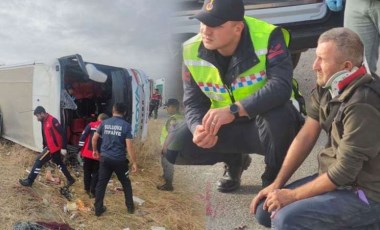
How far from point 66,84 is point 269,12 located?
3.06 meters

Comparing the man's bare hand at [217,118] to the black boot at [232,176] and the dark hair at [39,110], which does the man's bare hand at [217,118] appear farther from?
the dark hair at [39,110]

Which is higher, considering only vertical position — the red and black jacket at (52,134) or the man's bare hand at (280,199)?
the man's bare hand at (280,199)

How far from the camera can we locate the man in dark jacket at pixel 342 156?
122 cm

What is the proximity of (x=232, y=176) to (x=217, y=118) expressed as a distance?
656mm

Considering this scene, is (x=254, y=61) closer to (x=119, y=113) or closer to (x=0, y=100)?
(x=119, y=113)

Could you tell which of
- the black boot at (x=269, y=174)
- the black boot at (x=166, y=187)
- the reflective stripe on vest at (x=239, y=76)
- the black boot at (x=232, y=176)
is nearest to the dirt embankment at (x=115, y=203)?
the black boot at (x=166, y=187)

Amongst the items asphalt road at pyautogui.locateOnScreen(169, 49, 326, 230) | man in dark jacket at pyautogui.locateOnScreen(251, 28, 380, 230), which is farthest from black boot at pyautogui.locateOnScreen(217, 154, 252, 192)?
man in dark jacket at pyautogui.locateOnScreen(251, 28, 380, 230)

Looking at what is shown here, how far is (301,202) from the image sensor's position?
131 centimetres

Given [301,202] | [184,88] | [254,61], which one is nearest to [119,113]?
[184,88]

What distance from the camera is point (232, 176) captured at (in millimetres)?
2086

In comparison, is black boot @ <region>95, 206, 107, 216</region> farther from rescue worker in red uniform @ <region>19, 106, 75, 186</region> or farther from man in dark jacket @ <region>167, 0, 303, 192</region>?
A: man in dark jacket @ <region>167, 0, 303, 192</region>

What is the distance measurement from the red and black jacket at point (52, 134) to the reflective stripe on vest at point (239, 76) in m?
2.96

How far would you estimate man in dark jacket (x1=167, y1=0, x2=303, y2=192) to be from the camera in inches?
57.7

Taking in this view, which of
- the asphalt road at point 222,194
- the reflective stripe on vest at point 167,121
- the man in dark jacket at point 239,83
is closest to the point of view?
the man in dark jacket at point 239,83
